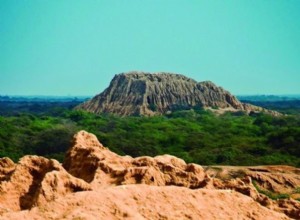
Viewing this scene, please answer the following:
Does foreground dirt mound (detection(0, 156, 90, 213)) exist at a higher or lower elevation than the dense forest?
higher

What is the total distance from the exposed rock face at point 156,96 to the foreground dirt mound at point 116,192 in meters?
86.0

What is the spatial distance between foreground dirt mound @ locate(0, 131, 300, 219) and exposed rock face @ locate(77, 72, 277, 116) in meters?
86.0

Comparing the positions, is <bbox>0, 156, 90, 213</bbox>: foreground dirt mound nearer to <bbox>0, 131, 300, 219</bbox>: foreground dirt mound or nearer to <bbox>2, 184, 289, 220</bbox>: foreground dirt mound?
<bbox>0, 131, 300, 219</bbox>: foreground dirt mound

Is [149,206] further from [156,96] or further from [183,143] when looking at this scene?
[156,96]

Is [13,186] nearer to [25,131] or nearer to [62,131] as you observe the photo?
[62,131]

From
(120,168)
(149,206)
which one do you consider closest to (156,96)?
(120,168)

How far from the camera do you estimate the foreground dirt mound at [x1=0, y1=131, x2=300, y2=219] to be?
8023 mm

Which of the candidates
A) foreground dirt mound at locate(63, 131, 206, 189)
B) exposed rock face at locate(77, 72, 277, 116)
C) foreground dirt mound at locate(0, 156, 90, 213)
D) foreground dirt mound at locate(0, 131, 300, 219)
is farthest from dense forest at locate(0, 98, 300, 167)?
exposed rock face at locate(77, 72, 277, 116)

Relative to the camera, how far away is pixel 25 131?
201 feet

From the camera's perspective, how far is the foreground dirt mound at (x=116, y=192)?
802cm

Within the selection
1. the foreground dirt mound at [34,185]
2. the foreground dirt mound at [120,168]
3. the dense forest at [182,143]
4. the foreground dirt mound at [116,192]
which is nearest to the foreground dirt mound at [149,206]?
the foreground dirt mound at [116,192]

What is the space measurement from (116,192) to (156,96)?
95862mm

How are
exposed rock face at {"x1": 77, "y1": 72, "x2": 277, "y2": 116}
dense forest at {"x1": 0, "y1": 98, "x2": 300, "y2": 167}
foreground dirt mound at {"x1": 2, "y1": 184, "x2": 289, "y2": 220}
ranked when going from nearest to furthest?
1. foreground dirt mound at {"x1": 2, "y1": 184, "x2": 289, "y2": 220}
2. dense forest at {"x1": 0, "y1": 98, "x2": 300, "y2": 167}
3. exposed rock face at {"x1": 77, "y1": 72, "x2": 277, "y2": 116}

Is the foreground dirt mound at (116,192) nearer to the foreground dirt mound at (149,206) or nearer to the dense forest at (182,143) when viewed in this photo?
the foreground dirt mound at (149,206)
